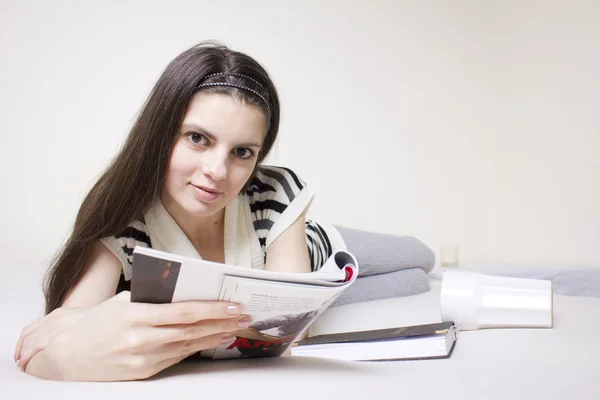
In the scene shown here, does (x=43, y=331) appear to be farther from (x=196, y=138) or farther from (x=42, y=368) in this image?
(x=196, y=138)

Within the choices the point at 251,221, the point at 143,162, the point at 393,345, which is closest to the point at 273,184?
the point at 251,221

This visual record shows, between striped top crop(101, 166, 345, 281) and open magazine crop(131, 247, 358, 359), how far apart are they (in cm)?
58

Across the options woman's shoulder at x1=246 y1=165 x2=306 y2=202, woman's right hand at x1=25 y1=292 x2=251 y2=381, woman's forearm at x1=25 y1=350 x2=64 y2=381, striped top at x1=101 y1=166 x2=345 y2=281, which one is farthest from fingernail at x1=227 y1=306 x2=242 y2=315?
woman's shoulder at x1=246 y1=165 x2=306 y2=202

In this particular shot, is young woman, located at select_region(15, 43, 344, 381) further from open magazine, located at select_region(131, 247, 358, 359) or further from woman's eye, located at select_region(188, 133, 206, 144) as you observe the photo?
open magazine, located at select_region(131, 247, 358, 359)

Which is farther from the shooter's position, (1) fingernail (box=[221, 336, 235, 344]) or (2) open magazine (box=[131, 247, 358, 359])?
(1) fingernail (box=[221, 336, 235, 344])

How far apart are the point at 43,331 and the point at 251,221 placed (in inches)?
27.0

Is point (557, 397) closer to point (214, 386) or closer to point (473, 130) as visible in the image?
point (214, 386)

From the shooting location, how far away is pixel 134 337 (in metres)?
0.85

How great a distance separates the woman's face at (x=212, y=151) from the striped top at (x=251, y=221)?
15cm

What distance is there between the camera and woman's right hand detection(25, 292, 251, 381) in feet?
2.75

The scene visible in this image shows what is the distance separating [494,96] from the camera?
4.26 metres

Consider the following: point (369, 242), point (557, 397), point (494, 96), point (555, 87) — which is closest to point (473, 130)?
point (494, 96)

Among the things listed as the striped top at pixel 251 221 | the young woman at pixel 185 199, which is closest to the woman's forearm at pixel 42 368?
the young woman at pixel 185 199

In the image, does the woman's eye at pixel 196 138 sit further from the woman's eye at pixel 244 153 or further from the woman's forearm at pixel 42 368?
the woman's forearm at pixel 42 368
